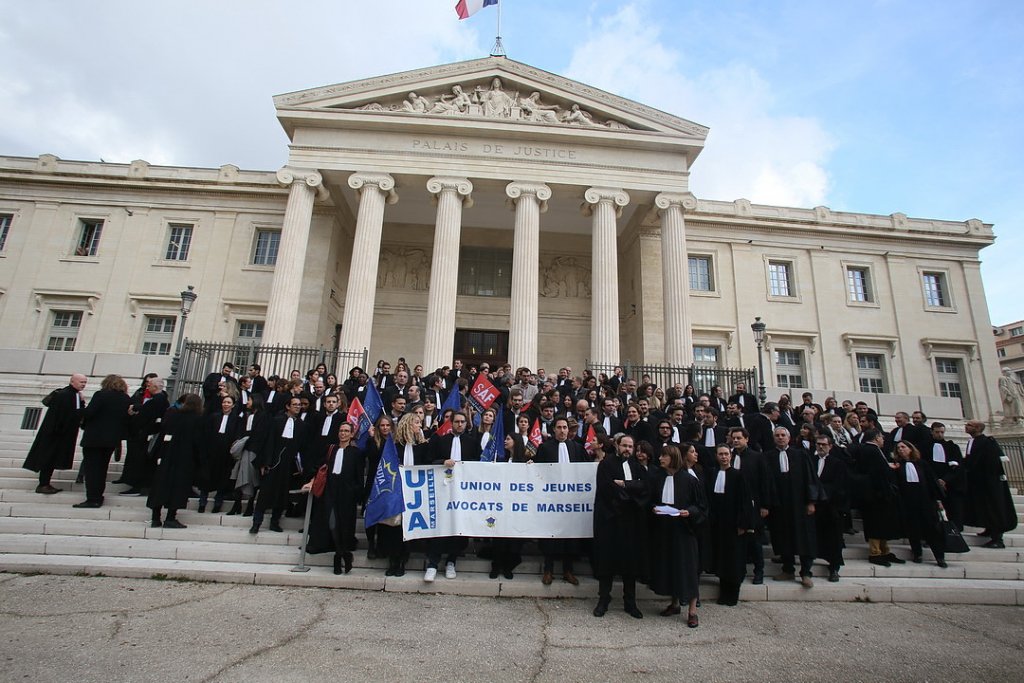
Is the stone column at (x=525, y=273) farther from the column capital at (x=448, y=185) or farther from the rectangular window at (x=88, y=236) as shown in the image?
the rectangular window at (x=88, y=236)

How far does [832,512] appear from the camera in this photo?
6.91 m

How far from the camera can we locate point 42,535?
23.3ft

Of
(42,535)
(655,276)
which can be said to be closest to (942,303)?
(655,276)

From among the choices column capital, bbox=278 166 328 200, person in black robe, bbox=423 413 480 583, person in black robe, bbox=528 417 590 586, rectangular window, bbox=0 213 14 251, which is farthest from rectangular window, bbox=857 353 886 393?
rectangular window, bbox=0 213 14 251

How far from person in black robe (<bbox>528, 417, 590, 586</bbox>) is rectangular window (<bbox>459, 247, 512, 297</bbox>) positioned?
57.8 feet

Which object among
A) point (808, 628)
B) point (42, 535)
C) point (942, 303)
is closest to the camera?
point (808, 628)

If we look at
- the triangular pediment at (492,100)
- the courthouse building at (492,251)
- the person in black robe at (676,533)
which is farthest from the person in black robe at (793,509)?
the triangular pediment at (492,100)

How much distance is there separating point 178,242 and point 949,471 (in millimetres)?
27756

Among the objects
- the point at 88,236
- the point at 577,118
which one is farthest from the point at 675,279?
the point at 88,236

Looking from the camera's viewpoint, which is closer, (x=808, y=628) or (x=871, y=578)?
(x=808, y=628)

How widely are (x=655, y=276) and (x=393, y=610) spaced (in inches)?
756

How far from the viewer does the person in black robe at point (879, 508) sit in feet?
24.7

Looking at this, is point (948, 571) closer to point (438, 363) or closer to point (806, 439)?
point (806, 439)

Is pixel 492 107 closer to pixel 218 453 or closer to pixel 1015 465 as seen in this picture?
pixel 218 453
